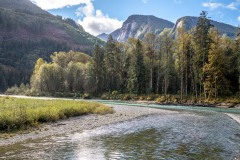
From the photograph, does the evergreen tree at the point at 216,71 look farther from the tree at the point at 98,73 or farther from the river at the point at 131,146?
the river at the point at 131,146

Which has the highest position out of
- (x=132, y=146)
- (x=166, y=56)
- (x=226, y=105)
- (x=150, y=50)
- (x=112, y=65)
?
(x=150, y=50)

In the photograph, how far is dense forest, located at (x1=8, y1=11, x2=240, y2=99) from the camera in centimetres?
6988

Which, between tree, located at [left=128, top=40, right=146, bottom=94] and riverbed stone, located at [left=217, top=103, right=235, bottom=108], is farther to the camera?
tree, located at [left=128, top=40, right=146, bottom=94]

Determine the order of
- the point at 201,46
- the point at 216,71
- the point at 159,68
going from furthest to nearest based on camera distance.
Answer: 1. the point at 159,68
2. the point at 201,46
3. the point at 216,71

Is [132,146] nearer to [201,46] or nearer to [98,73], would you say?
[201,46]

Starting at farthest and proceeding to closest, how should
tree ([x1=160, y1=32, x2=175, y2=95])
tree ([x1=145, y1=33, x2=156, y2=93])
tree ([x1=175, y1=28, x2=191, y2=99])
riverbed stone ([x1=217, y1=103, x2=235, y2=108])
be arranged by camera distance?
tree ([x1=145, y1=33, x2=156, y2=93]) < tree ([x1=160, y1=32, x2=175, y2=95]) < tree ([x1=175, y1=28, x2=191, y2=99]) < riverbed stone ([x1=217, y1=103, x2=235, y2=108])

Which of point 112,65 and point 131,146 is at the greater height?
point 112,65

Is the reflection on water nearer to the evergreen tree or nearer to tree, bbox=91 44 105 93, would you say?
the evergreen tree

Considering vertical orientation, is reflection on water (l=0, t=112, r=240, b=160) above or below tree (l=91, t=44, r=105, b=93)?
below

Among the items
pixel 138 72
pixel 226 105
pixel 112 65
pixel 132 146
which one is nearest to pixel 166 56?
pixel 138 72

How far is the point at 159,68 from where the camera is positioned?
87.2m

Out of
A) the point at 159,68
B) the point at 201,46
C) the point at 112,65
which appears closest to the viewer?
the point at 201,46

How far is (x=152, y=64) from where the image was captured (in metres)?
88.8

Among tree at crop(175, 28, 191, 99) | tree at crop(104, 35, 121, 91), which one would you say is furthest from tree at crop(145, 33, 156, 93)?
tree at crop(104, 35, 121, 91)
